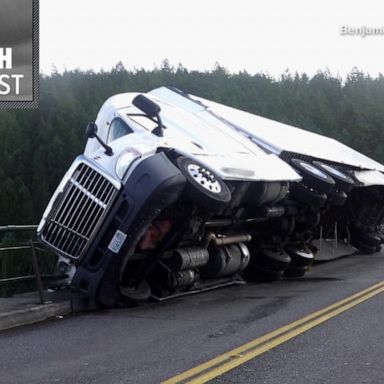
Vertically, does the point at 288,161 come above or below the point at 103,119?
below

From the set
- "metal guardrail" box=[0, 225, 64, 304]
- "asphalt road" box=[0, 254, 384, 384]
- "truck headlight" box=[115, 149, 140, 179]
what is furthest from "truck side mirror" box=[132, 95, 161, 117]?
"asphalt road" box=[0, 254, 384, 384]

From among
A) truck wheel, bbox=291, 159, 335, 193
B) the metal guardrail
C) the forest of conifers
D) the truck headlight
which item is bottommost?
the forest of conifers

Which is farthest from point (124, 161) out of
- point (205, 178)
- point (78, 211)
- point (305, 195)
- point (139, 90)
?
point (139, 90)

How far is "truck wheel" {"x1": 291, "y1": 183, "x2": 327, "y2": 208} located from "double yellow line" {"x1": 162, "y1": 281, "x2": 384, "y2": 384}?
322cm

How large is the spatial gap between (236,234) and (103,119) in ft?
9.70

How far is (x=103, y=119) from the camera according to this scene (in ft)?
35.5

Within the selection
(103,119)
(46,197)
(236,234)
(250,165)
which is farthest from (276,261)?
(46,197)

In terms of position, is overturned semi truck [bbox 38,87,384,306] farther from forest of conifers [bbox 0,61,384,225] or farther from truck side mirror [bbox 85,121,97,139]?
forest of conifers [bbox 0,61,384,225]

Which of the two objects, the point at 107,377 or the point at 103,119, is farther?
the point at 103,119

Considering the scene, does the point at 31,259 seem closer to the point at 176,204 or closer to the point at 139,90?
the point at 176,204

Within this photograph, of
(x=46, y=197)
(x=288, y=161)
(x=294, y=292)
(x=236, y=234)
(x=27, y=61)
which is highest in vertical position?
(x=27, y=61)

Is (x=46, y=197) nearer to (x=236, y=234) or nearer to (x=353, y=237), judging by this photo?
(x=353, y=237)

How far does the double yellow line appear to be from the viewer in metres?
5.47

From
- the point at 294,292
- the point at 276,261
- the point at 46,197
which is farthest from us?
the point at 46,197
